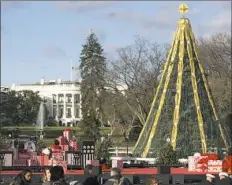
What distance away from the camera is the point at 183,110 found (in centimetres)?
3703

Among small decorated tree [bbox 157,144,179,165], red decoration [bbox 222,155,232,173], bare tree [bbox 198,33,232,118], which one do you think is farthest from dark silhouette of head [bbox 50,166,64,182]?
bare tree [bbox 198,33,232,118]

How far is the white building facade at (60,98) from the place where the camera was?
161625 mm

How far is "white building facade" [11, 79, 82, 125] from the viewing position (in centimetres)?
16162

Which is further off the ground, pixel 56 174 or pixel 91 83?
pixel 91 83

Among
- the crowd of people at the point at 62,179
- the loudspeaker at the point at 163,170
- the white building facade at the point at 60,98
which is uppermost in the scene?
the white building facade at the point at 60,98

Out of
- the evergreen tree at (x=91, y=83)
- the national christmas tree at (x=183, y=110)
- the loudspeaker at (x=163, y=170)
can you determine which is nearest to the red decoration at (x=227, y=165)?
the loudspeaker at (x=163, y=170)

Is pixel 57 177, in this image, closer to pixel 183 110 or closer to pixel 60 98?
pixel 183 110

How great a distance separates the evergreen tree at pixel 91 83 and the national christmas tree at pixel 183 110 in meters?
23.4

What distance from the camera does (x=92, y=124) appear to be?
64.6m

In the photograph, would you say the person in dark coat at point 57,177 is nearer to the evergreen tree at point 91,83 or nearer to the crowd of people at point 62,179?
the crowd of people at point 62,179

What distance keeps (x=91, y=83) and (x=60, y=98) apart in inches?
3255

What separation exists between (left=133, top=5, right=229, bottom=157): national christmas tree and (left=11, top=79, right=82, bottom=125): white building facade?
123 meters

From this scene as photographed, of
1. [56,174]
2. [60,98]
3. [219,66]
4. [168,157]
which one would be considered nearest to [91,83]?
[219,66]

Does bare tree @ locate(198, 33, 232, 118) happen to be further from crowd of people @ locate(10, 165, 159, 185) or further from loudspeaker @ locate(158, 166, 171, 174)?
crowd of people @ locate(10, 165, 159, 185)
